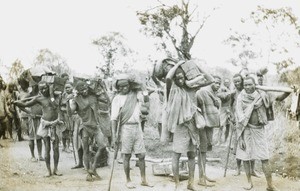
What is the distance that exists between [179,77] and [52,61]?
5840 millimetres

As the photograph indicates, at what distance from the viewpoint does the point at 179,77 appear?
19.1 feet

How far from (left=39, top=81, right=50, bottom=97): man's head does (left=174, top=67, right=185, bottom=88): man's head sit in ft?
7.34

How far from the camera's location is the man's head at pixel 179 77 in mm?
5805

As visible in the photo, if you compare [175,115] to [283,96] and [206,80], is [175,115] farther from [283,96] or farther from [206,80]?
[283,96]

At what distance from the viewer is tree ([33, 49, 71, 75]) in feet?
28.9

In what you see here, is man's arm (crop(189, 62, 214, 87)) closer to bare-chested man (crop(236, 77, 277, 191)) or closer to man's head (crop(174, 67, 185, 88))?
man's head (crop(174, 67, 185, 88))

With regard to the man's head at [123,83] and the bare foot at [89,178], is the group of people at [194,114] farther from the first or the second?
the bare foot at [89,178]

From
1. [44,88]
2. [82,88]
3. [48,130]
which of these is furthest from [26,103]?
[82,88]

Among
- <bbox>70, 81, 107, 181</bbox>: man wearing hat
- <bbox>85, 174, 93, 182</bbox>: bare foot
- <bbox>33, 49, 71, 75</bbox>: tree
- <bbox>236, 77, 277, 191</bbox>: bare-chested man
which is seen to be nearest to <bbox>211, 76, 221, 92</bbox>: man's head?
<bbox>236, 77, 277, 191</bbox>: bare-chested man

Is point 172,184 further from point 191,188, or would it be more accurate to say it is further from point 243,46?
point 243,46

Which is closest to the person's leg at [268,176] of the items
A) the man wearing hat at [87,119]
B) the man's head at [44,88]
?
the man wearing hat at [87,119]

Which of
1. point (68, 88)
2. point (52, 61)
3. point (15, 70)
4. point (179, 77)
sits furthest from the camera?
A: point (52, 61)

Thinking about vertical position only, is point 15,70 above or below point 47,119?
above

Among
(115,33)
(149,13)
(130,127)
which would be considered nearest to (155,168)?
(130,127)
